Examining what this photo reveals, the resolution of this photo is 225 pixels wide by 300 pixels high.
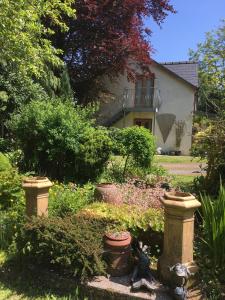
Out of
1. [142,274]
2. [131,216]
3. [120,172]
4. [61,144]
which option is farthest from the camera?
[120,172]

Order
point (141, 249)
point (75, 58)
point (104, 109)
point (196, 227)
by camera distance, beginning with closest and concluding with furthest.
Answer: point (141, 249) → point (196, 227) → point (75, 58) → point (104, 109)

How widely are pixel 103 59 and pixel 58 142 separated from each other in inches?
468

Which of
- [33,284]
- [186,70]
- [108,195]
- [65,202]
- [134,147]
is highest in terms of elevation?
[186,70]

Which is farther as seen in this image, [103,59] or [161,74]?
[161,74]

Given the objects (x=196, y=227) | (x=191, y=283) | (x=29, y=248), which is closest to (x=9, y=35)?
(x=29, y=248)

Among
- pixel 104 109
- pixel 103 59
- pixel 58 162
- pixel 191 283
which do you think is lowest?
pixel 191 283

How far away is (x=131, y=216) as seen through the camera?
454 cm

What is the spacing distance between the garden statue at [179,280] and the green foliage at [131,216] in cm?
80

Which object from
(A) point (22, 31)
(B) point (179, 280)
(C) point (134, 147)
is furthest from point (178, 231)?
(A) point (22, 31)

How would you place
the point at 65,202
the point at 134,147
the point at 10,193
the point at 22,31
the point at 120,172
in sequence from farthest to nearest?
1. the point at 134,147
2. the point at 120,172
3. the point at 22,31
4. the point at 10,193
5. the point at 65,202

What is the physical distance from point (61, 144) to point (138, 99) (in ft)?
59.1

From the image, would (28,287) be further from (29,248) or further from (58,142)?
(58,142)

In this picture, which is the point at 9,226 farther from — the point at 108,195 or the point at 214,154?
the point at 214,154

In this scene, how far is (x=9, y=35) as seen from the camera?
24.6 ft
